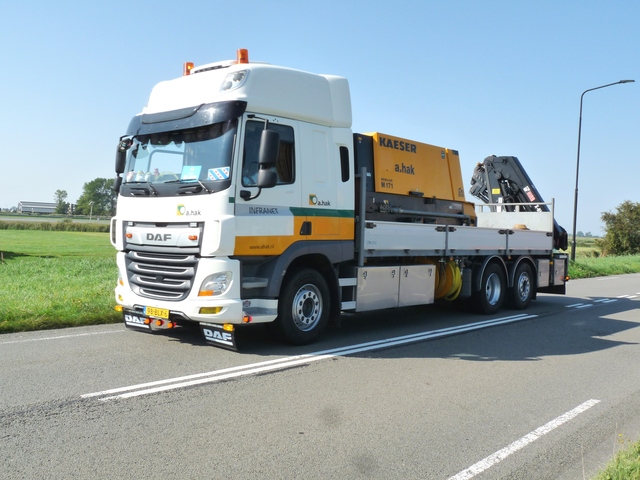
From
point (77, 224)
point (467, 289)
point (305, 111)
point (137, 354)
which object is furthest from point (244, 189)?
point (77, 224)

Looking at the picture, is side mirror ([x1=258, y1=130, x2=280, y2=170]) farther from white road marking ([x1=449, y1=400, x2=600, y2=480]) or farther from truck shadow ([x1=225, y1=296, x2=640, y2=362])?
white road marking ([x1=449, y1=400, x2=600, y2=480])

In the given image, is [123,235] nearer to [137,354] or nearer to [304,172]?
[137,354]

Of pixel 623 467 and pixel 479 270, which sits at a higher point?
pixel 479 270

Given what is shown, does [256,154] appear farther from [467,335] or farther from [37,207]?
[37,207]

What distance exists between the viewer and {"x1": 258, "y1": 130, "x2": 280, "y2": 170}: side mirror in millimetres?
6953

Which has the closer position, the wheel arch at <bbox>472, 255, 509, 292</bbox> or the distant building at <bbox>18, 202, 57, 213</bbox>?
the wheel arch at <bbox>472, 255, 509, 292</bbox>

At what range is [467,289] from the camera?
11273mm

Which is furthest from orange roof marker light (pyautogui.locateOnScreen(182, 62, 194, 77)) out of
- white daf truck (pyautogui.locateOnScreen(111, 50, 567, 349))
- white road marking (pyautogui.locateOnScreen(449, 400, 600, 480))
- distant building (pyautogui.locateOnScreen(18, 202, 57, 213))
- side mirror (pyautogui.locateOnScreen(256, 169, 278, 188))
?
distant building (pyautogui.locateOnScreen(18, 202, 57, 213))

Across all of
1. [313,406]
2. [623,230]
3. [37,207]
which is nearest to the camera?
[313,406]

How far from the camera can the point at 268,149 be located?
22.9 ft

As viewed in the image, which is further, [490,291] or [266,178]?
[490,291]

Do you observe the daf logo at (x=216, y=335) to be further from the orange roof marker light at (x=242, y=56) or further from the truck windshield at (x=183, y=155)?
the orange roof marker light at (x=242, y=56)

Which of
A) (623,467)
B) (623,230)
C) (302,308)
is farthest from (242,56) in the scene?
(623,230)

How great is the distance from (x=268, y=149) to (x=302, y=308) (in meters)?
2.16
